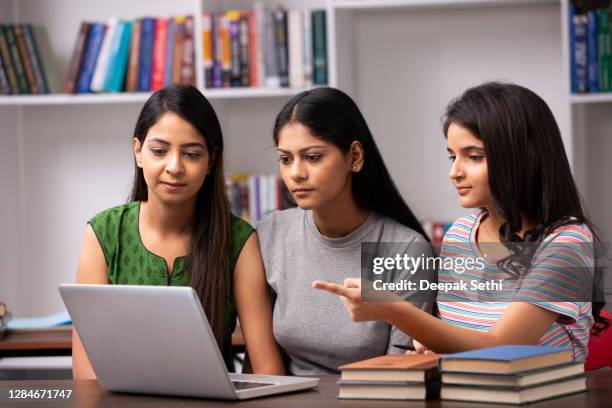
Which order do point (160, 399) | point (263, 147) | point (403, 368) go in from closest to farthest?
point (403, 368) < point (160, 399) < point (263, 147)

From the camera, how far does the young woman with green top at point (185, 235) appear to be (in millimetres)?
2158

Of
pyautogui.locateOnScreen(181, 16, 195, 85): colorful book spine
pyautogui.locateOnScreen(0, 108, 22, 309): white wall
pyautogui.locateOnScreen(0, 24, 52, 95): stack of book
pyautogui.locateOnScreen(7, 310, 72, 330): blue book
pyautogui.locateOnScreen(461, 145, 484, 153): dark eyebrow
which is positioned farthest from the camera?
pyautogui.locateOnScreen(0, 108, 22, 309): white wall

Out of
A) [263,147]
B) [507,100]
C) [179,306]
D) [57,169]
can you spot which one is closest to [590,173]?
[263,147]

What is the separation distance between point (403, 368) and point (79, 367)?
902mm

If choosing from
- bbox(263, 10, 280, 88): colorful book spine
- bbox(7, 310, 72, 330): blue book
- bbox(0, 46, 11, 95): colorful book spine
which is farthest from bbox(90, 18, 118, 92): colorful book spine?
bbox(7, 310, 72, 330): blue book

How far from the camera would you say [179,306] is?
1584 millimetres

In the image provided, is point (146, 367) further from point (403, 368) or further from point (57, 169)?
point (57, 169)

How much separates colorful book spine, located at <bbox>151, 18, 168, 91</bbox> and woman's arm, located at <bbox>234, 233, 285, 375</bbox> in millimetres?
1581

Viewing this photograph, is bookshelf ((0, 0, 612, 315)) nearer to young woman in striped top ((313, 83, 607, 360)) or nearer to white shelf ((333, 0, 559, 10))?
white shelf ((333, 0, 559, 10))

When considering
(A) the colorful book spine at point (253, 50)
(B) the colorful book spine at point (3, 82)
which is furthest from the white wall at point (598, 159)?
(B) the colorful book spine at point (3, 82)

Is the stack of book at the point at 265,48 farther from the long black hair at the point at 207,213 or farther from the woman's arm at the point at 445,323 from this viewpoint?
the woman's arm at the point at 445,323

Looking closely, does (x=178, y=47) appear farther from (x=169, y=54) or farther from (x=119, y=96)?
(x=119, y=96)

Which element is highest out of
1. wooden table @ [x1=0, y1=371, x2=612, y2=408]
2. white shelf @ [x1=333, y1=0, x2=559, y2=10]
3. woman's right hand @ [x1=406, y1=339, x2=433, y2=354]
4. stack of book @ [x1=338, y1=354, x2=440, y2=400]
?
white shelf @ [x1=333, y1=0, x2=559, y2=10]

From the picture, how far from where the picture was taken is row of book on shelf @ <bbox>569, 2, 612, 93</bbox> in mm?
3346
